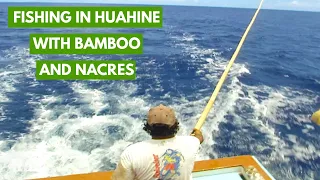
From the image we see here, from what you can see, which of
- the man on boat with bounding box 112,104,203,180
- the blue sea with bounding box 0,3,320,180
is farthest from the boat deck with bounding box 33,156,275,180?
the blue sea with bounding box 0,3,320,180

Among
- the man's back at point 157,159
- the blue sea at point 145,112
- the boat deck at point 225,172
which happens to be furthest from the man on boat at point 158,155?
the blue sea at point 145,112

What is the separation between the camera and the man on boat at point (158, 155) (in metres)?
1.86

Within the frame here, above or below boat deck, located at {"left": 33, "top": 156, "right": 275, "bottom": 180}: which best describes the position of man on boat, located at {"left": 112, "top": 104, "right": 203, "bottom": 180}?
above

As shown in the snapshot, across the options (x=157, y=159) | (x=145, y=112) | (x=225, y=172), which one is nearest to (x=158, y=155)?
(x=157, y=159)

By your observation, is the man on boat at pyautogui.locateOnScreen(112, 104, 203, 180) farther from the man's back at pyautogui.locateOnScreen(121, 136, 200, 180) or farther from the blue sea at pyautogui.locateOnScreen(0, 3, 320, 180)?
the blue sea at pyautogui.locateOnScreen(0, 3, 320, 180)

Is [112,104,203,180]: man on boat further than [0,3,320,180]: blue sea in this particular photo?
No

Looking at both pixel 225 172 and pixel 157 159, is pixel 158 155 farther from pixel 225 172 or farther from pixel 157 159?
pixel 225 172

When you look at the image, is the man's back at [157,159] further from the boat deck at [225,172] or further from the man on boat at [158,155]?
the boat deck at [225,172]

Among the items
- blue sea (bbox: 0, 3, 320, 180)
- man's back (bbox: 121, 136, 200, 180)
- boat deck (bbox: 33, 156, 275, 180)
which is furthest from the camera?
blue sea (bbox: 0, 3, 320, 180)

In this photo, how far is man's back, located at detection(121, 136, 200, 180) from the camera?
73.0 inches

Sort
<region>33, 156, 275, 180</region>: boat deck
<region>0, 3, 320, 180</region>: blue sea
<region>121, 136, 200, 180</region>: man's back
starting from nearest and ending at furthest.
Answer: <region>121, 136, 200, 180</region>: man's back, <region>33, 156, 275, 180</region>: boat deck, <region>0, 3, 320, 180</region>: blue sea

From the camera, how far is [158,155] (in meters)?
1.85

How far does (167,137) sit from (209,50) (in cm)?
2191

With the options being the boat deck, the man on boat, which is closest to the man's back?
the man on boat
